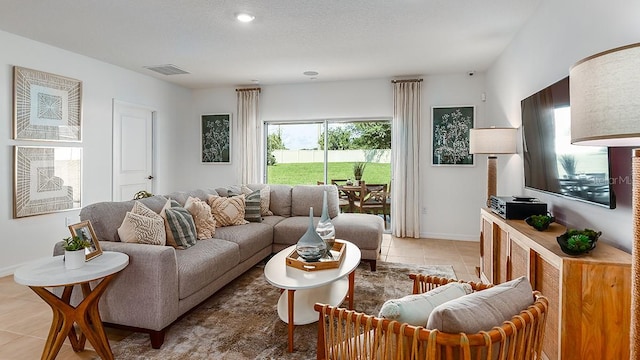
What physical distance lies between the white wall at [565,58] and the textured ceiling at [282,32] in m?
0.26

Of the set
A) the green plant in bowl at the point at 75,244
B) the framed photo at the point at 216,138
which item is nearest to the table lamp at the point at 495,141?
the green plant in bowl at the point at 75,244

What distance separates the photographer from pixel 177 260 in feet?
8.21

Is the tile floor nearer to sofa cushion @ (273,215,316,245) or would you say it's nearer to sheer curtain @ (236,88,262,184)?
sofa cushion @ (273,215,316,245)

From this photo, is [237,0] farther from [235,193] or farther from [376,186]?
[376,186]

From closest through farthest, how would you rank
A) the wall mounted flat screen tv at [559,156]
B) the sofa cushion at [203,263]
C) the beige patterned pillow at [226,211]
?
the wall mounted flat screen tv at [559,156] < the sofa cushion at [203,263] < the beige patterned pillow at [226,211]

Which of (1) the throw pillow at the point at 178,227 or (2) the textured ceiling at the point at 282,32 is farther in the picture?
(2) the textured ceiling at the point at 282,32

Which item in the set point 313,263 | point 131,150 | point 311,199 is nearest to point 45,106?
point 131,150

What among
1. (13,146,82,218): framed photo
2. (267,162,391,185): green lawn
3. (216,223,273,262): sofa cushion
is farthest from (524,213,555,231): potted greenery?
(13,146,82,218): framed photo

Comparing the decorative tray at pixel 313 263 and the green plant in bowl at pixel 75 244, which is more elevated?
the green plant in bowl at pixel 75 244

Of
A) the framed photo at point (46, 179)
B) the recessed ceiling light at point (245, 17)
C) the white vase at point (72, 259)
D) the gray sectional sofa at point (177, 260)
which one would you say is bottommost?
the gray sectional sofa at point (177, 260)

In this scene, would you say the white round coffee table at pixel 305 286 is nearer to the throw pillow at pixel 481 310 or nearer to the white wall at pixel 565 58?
the throw pillow at pixel 481 310

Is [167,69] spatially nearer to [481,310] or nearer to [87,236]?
[87,236]

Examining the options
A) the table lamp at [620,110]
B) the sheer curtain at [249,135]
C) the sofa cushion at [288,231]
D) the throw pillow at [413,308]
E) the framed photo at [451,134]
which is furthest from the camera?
the sheer curtain at [249,135]

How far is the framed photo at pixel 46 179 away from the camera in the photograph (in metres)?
3.69
